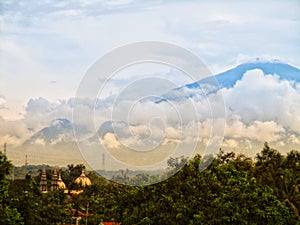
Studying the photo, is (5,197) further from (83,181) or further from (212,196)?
(83,181)

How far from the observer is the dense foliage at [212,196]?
2258 cm

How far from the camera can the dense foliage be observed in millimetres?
22578

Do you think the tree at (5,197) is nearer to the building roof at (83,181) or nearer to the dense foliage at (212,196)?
the dense foliage at (212,196)

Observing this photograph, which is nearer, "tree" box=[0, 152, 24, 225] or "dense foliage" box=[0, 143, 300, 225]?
"dense foliage" box=[0, 143, 300, 225]

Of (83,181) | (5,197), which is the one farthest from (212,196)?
(83,181)

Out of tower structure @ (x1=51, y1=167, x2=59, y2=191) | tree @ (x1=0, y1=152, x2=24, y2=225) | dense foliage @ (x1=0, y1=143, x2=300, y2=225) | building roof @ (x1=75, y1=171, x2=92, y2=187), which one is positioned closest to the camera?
dense foliage @ (x1=0, y1=143, x2=300, y2=225)

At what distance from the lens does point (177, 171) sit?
2430cm

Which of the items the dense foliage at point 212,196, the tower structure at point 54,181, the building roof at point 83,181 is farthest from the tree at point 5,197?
the tower structure at point 54,181

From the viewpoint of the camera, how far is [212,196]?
23109 millimetres

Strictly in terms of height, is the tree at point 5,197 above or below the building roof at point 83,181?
above

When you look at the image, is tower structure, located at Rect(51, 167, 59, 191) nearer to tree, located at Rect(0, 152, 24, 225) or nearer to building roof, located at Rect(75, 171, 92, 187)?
building roof, located at Rect(75, 171, 92, 187)

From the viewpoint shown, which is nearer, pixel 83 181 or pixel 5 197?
pixel 5 197

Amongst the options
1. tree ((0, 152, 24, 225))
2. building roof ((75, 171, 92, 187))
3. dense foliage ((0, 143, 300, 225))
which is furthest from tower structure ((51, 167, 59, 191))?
tree ((0, 152, 24, 225))

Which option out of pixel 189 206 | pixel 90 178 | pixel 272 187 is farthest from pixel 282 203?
pixel 90 178
